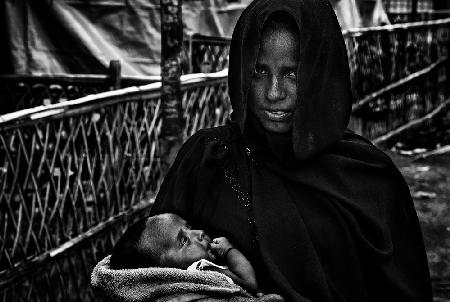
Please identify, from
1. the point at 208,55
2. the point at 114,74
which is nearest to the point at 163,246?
the point at 114,74

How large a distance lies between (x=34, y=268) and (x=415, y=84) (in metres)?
9.12

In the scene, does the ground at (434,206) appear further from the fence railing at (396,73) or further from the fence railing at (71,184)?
the fence railing at (71,184)

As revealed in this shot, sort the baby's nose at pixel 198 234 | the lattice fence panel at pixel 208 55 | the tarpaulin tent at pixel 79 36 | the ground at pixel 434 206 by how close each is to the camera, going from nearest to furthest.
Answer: the baby's nose at pixel 198 234 → the ground at pixel 434 206 → the tarpaulin tent at pixel 79 36 → the lattice fence panel at pixel 208 55

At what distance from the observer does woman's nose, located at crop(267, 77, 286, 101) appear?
2471mm

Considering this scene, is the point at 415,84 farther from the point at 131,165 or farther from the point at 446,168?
the point at 131,165

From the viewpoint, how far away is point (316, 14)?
8.09 feet

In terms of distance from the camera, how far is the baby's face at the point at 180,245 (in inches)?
97.6

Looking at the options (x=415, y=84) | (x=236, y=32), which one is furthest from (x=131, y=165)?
(x=415, y=84)

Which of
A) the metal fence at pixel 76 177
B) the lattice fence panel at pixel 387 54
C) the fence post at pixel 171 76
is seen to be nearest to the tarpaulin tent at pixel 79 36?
the metal fence at pixel 76 177

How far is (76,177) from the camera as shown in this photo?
521cm

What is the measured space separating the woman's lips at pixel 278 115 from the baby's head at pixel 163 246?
1.43 ft

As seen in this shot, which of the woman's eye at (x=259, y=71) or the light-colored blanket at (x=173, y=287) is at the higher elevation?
the woman's eye at (x=259, y=71)

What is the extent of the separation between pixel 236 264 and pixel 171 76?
280 centimetres

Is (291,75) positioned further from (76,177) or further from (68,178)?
(76,177)
